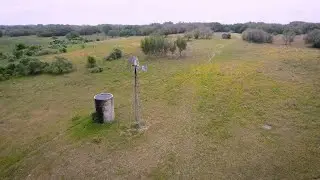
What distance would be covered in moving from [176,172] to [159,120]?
5.65 meters

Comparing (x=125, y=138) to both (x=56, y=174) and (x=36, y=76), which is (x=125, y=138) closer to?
(x=56, y=174)

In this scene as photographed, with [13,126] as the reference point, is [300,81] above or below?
above

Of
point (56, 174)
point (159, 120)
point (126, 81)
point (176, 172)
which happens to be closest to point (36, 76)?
point (126, 81)

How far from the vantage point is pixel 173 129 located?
1600cm

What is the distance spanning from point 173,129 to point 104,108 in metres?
3.85

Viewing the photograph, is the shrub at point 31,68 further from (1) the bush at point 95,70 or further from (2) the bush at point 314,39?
(2) the bush at point 314,39

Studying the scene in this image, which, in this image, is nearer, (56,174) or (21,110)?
(56,174)

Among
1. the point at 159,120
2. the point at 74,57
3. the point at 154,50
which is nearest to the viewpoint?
the point at 159,120

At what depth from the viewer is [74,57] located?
141 ft

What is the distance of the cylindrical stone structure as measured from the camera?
1591 cm

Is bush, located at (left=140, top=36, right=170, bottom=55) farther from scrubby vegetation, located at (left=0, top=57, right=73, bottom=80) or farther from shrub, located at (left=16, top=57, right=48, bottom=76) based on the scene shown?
shrub, located at (left=16, top=57, right=48, bottom=76)

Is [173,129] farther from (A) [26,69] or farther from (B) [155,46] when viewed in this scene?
(B) [155,46]

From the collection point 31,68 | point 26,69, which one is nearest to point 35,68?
point 31,68

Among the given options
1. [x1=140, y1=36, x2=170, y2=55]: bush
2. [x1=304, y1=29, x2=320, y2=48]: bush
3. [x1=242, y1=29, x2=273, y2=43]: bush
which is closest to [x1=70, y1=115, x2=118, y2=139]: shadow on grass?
[x1=140, y1=36, x2=170, y2=55]: bush
